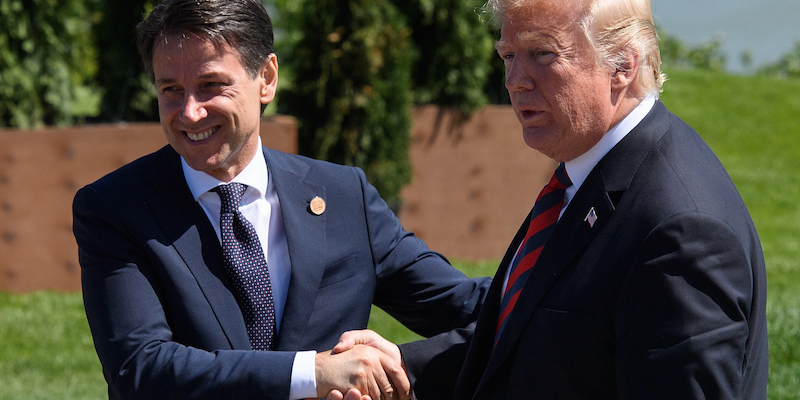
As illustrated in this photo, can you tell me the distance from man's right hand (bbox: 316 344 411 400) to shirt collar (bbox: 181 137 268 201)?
2.01 feet

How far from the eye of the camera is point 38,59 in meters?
7.04

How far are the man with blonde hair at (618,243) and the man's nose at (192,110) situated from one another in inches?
36.5

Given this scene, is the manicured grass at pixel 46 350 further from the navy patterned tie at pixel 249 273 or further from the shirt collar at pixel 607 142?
the shirt collar at pixel 607 142

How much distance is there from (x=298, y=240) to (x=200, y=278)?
35cm

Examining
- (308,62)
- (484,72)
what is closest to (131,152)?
(308,62)

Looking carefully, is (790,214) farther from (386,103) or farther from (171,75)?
(171,75)

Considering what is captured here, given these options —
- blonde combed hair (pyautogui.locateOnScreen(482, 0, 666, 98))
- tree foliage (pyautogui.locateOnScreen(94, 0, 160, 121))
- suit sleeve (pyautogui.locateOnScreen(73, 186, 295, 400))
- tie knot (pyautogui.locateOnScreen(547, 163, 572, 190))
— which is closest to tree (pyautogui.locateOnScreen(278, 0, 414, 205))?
tree foliage (pyautogui.locateOnScreen(94, 0, 160, 121))

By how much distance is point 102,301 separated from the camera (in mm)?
2248

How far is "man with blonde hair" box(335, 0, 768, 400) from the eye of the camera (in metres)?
1.61

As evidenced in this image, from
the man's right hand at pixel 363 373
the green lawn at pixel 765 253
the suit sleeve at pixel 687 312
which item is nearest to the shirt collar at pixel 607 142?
the suit sleeve at pixel 687 312

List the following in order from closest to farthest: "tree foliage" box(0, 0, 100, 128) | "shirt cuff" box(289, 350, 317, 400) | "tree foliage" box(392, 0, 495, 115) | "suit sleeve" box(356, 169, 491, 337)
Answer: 1. "shirt cuff" box(289, 350, 317, 400)
2. "suit sleeve" box(356, 169, 491, 337)
3. "tree foliage" box(0, 0, 100, 128)
4. "tree foliage" box(392, 0, 495, 115)

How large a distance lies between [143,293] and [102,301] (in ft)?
0.41

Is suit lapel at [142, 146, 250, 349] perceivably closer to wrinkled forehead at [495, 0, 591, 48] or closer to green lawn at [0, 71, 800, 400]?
wrinkled forehead at [495, 0, 591, 48]

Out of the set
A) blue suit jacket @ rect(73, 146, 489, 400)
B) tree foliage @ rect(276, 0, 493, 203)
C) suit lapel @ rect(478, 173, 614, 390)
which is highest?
suit lapel @ rect(478, 173, 614, 390)
